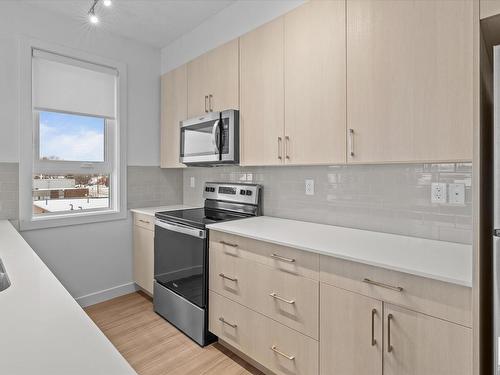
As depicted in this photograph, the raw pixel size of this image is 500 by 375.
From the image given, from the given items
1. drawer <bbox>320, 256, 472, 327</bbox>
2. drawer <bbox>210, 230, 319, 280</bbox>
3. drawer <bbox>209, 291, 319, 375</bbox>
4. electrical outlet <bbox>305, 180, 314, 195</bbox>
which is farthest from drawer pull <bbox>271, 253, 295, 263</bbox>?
electrical outlet <bbox>305, 180, 314, 195</bbox>

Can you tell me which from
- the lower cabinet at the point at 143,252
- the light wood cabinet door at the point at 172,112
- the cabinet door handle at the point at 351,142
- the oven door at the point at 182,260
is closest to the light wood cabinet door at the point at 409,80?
the cabinet door handle at the point at 351,142

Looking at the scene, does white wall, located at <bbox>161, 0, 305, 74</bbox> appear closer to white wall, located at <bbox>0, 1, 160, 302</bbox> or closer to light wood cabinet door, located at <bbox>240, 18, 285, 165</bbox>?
light wood cabinet door, located at <bbox>240, 18, 285, 165</bbox>

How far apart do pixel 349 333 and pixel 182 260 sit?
1.37 metres

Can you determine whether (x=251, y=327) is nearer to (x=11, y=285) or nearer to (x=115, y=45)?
(x=11, y=285)

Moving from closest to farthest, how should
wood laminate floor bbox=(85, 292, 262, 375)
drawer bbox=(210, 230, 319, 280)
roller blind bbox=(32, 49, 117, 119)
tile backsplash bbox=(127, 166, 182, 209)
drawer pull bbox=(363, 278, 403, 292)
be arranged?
1. drawer pull bbox=(363, 278, 403, 292)
2. drawer bbox=(210, 230, 319, 280)
3. wood laminate floor bbox=(85, 292, 262, 375)
4. roller blind bbox=(32, 49, 117, 119)
5. tile backsplash bbox=(127, 166, 182, 209)

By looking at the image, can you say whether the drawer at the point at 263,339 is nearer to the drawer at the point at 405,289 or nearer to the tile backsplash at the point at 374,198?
the drawer at the point at 405,289

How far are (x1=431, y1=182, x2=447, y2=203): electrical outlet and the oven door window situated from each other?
1499mm

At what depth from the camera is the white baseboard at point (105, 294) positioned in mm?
2818

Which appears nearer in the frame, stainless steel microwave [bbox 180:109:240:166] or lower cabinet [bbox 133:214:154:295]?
stainless steel microwave [bbox 180:109:240:166]

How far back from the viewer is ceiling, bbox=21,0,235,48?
2.46m

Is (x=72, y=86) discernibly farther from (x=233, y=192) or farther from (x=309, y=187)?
(x=309, y=187)

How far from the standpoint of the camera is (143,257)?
295 centimetres

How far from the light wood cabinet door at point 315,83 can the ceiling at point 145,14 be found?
94 centimetres

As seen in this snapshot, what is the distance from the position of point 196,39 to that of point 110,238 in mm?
2116
